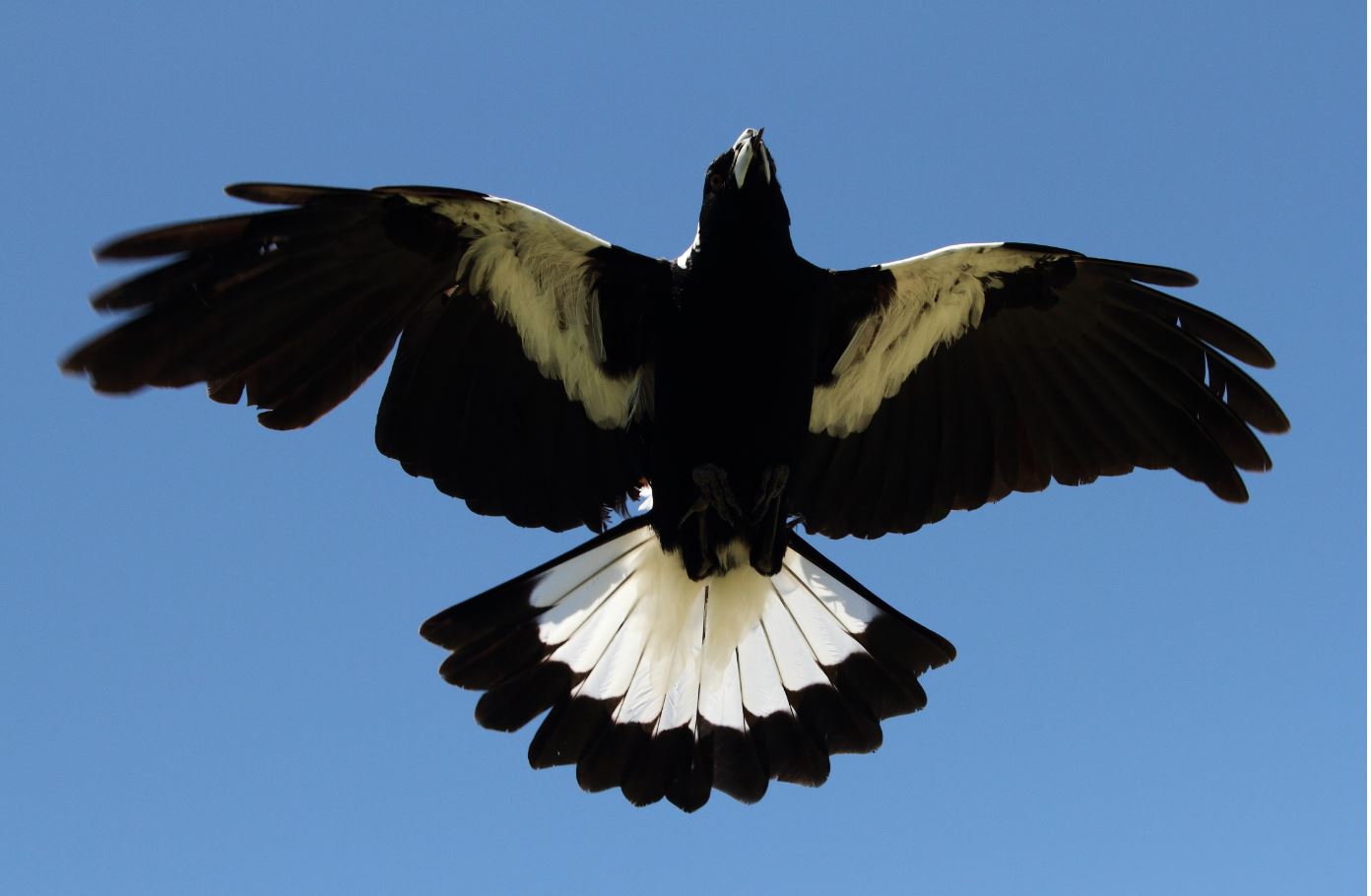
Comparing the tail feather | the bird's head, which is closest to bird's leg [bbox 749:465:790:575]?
the tail feather

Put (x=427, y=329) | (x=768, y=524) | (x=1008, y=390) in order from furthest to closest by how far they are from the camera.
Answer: (x=1008, y=390) < (x=768, y=524) < (x=427, y=329)

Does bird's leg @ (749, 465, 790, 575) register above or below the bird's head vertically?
below

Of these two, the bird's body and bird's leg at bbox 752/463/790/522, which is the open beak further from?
bird's leg at bbox 752/463/790/522

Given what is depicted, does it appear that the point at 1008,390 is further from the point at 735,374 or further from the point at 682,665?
the point at 682,665

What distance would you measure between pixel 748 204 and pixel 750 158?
207mm

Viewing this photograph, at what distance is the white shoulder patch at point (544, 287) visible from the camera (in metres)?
5.34

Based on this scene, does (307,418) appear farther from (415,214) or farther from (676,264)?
(676,264)

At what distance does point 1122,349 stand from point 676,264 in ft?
6.88

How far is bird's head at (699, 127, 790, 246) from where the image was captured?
5434 mm

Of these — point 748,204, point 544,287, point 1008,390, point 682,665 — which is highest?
point 748,204

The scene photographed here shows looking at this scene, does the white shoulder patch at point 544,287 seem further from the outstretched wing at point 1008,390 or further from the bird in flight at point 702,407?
the outstretched wing at point 1008,390

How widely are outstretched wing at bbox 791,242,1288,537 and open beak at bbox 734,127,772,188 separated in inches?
24.3

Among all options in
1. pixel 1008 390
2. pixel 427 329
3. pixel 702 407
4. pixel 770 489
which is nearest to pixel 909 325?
pixel 1008 390

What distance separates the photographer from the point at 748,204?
5.44m
